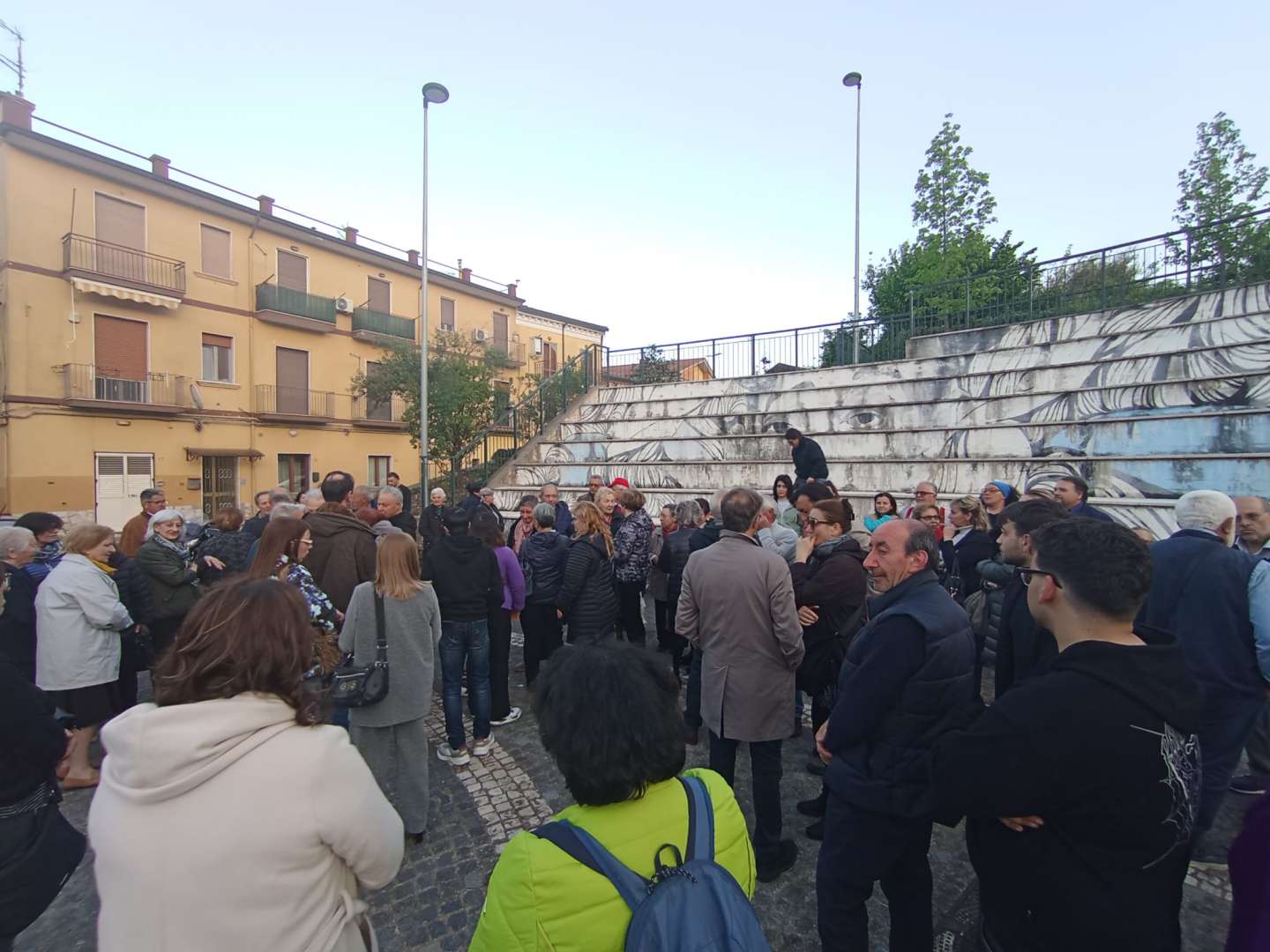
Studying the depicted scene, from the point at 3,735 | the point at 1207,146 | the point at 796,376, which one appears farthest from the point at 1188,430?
the point at 1207,146

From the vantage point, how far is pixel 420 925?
2873 mm

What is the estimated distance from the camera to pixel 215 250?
22812 mm

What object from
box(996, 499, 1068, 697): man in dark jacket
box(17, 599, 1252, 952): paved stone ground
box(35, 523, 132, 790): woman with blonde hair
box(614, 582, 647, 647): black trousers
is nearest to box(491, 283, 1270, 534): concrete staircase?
box(614, 582, 647, 647): black trousers

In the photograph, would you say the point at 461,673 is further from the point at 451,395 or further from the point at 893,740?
the point at 451,395

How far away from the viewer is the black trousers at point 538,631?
577 cm

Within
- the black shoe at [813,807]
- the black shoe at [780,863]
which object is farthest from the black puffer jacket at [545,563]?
the black shoe at [780,863]

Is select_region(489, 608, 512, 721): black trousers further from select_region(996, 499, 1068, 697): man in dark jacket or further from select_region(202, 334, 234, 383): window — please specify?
select_region(202, 334, 234, 383): window

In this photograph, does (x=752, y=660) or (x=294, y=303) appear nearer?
(x=752, y=660)

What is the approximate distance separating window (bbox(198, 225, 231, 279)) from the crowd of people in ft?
76.6

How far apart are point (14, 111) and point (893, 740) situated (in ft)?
92.1

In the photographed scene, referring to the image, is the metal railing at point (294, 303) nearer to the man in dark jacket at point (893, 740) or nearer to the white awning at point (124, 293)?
the white awning at point (124, 293)

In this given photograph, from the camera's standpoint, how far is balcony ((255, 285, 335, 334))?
78.1 ft

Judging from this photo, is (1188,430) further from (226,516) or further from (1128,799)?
(226,516)

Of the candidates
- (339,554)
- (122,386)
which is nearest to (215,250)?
(122,386)
